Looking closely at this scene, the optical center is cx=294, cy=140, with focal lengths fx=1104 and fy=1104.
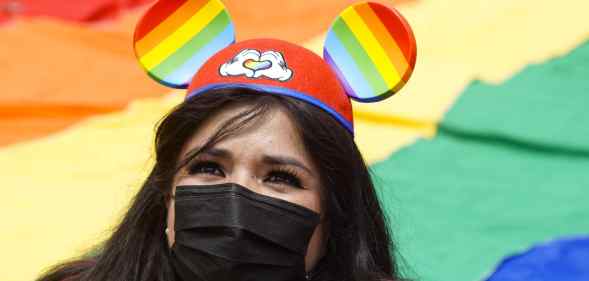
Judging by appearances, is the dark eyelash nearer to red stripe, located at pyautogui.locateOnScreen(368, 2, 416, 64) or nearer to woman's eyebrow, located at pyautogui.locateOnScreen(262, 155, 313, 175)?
woman's eyebrow, located at pyautogui.locateOnScreen(262, 155, 313, 175)

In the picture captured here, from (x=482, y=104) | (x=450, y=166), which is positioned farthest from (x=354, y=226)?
(x=482, y=104)

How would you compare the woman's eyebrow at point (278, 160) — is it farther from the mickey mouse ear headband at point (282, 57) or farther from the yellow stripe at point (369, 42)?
the yellow stripe at point (369, 42)

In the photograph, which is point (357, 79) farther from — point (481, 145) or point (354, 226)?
point (481, 145)

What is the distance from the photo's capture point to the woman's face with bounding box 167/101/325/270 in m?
1.81

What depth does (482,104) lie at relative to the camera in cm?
390

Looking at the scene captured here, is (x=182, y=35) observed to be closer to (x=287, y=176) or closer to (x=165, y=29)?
(x=165, y=29)

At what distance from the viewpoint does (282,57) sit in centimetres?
191

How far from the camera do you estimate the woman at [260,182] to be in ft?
5.86

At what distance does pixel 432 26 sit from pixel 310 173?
2606mm

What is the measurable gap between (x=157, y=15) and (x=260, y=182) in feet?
1.64

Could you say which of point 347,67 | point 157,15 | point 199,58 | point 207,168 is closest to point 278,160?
point 207,168

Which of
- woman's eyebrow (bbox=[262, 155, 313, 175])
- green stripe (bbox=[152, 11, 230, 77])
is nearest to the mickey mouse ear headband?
green stripe (bbox=[152, 11, 230, 77])

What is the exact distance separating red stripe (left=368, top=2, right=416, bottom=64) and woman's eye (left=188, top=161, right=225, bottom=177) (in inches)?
15.7

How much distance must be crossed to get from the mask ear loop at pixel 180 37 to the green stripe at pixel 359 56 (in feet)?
0.73
